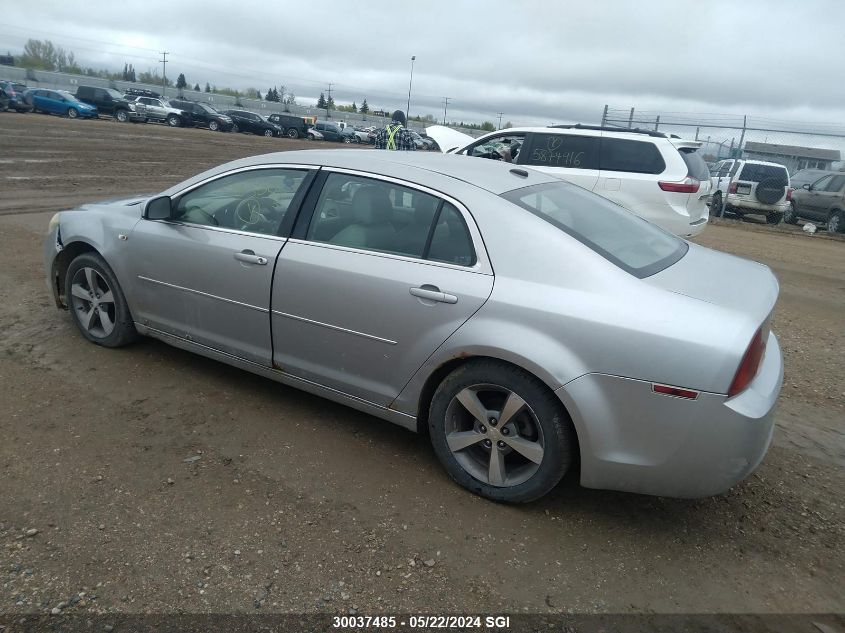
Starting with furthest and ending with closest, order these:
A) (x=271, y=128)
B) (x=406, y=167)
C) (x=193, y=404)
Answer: (x=271, y=128)
(x=193, y=404)
(x=406, y=167)

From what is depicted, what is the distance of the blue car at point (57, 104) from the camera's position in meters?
36.2

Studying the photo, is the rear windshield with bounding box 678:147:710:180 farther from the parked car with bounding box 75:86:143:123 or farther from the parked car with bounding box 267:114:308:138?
the parked car with bounding box 267:114:308:138

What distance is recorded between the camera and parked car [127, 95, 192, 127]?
3994 centimetres

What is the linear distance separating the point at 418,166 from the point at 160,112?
4256 centimetres

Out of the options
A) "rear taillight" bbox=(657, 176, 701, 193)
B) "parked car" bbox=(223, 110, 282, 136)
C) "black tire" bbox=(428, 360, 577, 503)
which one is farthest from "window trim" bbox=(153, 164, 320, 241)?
"parked car" bbox=(223, 110, 282, 136)

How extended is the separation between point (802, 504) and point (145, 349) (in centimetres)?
422

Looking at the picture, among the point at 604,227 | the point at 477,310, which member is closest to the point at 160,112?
the point at 604,227

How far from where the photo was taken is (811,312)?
7.06 metres

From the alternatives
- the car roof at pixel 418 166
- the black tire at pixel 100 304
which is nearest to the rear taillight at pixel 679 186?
the car roof at pixel 418 166

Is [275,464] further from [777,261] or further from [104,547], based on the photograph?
[777,261]

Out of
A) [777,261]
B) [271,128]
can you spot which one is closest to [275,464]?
[777,261]

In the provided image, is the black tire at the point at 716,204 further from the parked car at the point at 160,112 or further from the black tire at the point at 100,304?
the parked car at the point at 160,112

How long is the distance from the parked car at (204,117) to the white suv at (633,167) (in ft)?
125

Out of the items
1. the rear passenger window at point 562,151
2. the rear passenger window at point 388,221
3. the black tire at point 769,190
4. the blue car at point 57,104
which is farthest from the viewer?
the blue car at point 57,104
